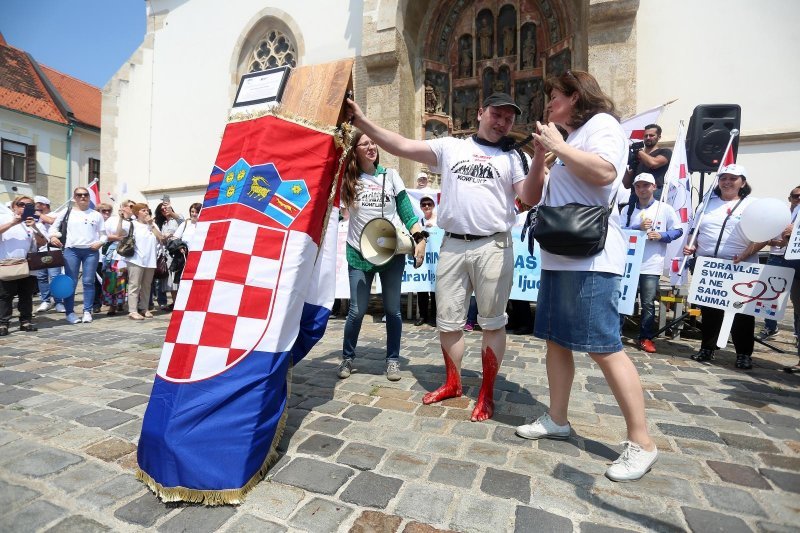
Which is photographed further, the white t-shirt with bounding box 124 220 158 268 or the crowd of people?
the white t-shirt with bounding box 124 220 158 268

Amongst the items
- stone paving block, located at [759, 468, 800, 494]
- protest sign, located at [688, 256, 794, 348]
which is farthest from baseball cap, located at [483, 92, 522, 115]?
protest sign, located at [688, 256, 794, 348]

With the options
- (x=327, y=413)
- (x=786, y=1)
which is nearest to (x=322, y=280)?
(x=327, y=413)

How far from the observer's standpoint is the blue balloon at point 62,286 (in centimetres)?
604

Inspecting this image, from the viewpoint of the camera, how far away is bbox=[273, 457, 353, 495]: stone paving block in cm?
196

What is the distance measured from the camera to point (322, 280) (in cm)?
274

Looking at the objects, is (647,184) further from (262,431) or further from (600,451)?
(262,431)

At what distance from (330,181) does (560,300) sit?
56.6 inches

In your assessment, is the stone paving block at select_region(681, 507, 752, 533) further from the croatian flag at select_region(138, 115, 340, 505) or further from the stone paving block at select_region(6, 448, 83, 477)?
the stone paving block at select_region(6, 448, 83, 477)

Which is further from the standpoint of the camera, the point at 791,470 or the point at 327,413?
the point at 327,413

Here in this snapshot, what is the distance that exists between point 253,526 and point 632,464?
173 cm

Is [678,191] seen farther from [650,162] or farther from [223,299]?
[223,299]

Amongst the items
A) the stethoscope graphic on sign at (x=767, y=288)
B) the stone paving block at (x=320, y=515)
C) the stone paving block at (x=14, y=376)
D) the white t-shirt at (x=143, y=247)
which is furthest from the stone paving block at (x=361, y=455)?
the white t-shirt at (x=143, y=247)

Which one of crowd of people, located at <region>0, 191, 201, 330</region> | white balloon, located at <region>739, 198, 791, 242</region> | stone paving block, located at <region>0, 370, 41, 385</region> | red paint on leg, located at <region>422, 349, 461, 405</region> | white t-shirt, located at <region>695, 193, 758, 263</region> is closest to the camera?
red paint on leg, located at <region>422, 349, 461, 405</region>

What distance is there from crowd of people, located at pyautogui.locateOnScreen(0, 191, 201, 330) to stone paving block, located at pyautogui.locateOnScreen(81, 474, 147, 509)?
5.04 metres
